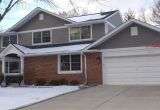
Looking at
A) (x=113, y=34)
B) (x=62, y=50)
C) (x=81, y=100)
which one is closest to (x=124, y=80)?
(x=113, y=34)

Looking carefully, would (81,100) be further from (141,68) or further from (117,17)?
(117,17)

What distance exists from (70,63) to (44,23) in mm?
5390

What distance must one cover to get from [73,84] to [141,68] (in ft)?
17.0

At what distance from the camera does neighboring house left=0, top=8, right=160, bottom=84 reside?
23172mm

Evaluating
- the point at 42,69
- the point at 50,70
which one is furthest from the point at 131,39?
the point at 42,69

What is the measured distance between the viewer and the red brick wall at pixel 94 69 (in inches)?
978

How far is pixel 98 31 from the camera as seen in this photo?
27.5m

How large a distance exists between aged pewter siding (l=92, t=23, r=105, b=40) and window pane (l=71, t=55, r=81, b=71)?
2212 millimetres

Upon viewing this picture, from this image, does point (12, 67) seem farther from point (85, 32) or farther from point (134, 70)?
point (134, 70)

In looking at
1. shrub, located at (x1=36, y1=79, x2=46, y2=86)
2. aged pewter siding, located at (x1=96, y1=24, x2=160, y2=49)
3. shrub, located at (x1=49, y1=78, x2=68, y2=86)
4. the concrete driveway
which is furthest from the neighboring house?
the concrete driveway

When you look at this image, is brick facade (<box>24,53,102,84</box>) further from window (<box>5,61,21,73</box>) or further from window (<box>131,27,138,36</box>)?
window (<box>131,27,138,36</box>)

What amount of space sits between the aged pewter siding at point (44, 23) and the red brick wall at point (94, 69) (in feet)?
16.6

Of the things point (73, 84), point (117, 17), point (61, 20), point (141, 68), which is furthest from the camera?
point (117, 17)

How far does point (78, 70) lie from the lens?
26.2 m
